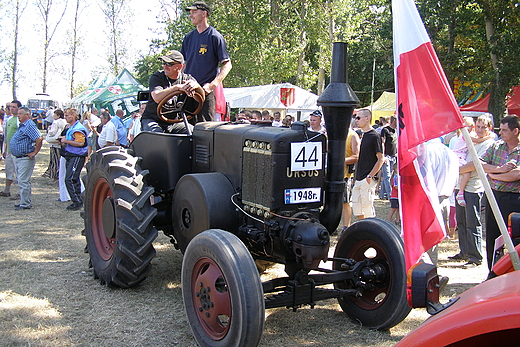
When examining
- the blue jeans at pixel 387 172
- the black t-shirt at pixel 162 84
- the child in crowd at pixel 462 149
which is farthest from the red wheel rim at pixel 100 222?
the blue jeans at pixel 387 172

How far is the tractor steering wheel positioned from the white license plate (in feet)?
5.39

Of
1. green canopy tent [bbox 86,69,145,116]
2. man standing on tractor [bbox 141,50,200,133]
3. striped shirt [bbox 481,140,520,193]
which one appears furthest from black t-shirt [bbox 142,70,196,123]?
green canopy tent [bbox 86,69,145,116]

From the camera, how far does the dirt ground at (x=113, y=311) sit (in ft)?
13.2

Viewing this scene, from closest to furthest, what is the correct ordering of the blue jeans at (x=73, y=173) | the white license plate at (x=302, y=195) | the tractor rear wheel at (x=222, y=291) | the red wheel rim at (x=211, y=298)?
the tractor rear wheel at (x=222, y=291) < the red wheel rim at (x=211, y=298) < the white license plate at (x=302, y=195) < the blue jeans at (x=73, y=173)

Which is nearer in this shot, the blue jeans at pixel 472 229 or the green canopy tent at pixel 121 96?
the blue jeans at pixel 472 229

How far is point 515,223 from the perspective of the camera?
103 inches

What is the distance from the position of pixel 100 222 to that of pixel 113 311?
1328mm

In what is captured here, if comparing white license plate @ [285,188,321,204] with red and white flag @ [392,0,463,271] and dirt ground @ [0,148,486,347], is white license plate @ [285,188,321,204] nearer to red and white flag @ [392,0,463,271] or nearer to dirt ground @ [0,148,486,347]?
red and white flag @ [392,0,463,271]

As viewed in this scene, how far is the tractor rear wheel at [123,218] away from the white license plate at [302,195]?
1432 millimetres

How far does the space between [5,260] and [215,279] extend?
145 inches

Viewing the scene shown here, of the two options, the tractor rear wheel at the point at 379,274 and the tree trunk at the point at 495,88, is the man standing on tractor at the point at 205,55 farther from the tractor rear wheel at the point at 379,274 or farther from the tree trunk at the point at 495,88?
the tree trunk at the point at 495,88

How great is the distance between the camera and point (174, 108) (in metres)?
5.38

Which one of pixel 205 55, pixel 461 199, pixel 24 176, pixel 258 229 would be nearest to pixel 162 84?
pixel 205 55

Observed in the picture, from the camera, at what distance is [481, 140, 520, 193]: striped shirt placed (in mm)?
5156
